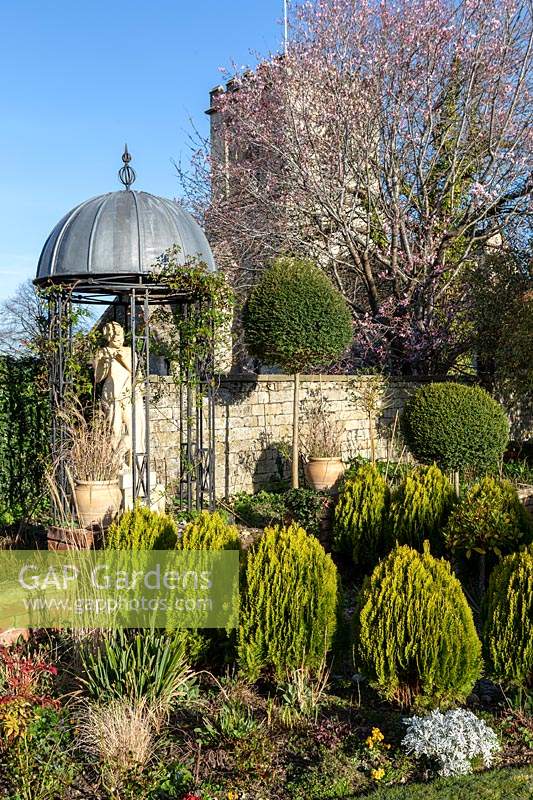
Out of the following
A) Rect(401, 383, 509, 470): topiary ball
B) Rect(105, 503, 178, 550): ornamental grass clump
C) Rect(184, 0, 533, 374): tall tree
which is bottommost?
Rect(105, 503, 178, 550): ornamental grass clump

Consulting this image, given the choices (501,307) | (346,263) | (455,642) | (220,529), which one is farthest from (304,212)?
(455,642)

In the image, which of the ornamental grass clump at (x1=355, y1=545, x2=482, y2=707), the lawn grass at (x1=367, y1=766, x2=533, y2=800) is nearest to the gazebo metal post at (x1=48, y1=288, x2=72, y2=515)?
the ornamental grass clump at (x1=355, y1=545, x2=482, y2=707)

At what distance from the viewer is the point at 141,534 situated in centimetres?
510

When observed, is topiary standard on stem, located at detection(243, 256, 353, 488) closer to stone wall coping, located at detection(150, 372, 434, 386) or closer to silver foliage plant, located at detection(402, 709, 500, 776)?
stone wall coping, located at detection(150, 372, 434, 386)

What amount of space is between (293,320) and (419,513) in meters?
→ 3.64

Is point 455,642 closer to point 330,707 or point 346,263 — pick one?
point 330,707

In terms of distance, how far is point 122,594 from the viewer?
490cm

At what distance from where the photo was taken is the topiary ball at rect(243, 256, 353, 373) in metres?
9.82

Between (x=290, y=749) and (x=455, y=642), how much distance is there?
108cm

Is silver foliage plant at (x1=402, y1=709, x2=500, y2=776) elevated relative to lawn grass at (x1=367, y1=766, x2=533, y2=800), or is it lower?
elevated

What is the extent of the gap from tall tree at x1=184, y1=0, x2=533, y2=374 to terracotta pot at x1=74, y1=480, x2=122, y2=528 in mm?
7951

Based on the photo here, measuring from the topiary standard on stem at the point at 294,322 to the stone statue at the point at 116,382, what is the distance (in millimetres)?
2641

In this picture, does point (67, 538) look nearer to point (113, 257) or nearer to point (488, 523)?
point (113, 257)

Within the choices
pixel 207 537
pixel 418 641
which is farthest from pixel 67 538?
pixel 418 641
